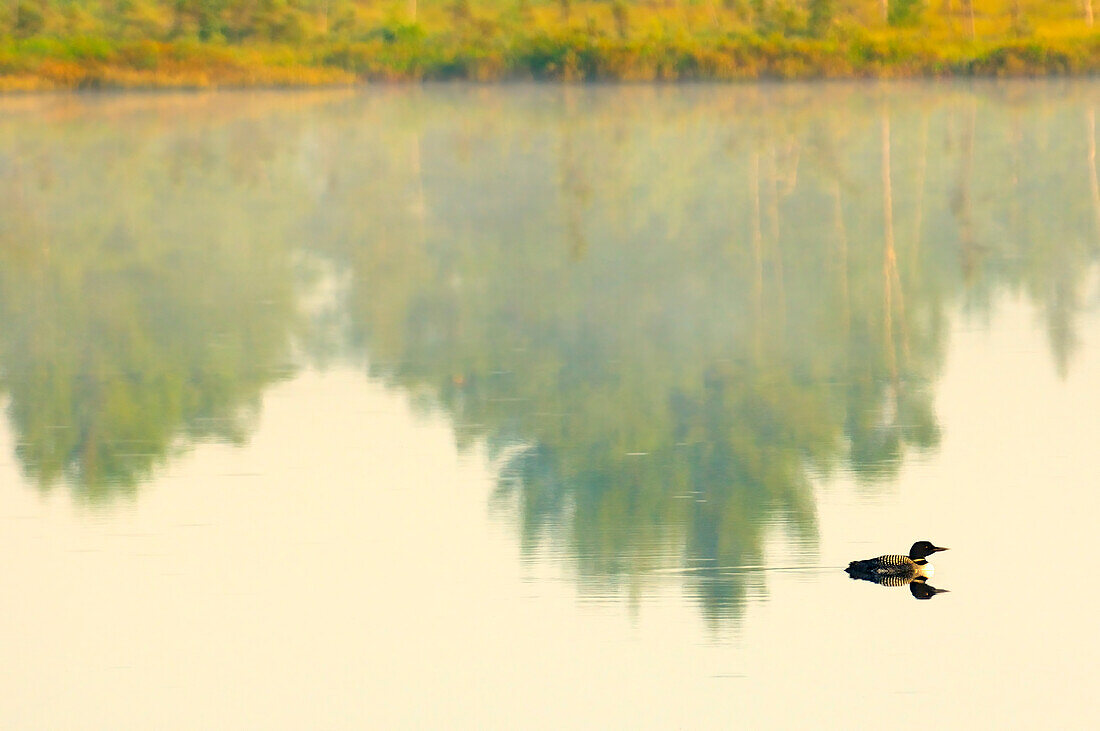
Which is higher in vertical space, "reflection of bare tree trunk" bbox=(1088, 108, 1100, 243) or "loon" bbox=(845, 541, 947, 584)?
"reflection of bare tree trunk" bbox=(1088, 108, 1100, 243)

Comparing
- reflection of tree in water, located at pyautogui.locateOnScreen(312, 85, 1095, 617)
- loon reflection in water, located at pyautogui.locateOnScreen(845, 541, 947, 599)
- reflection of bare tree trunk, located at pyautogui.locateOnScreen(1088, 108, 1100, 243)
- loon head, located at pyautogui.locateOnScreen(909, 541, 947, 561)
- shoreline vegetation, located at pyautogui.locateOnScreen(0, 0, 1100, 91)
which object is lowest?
loon reflection in water, located at pyautogui.locateOnScreen(845, 541, 947, 599)

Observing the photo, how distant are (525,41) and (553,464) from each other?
39.3 meters

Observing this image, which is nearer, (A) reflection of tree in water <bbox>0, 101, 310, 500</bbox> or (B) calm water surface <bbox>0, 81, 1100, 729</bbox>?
(B) calm water surface <bbox>0, 81, 1100, 729</bbox>

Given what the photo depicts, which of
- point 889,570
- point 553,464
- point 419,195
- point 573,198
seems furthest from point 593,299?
point 419,195

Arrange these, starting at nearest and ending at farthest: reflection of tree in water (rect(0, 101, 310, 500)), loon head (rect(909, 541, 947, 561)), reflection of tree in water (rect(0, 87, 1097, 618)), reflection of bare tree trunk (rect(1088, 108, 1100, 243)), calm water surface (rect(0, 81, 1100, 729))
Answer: calm water surface (rect(0, 81, 1100, 729)) < loon head (rect(909, 541, 947, 561)) < reflection of tree in water (rect(0, 87, 1097, 618)) < reflection of tree in water (rect(0, 101, 310, 500)) < reflection of bare tree trunk (rect(1088, 108, 1100, 243))

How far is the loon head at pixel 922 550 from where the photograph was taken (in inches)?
208

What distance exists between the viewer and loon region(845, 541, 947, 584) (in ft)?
17.4

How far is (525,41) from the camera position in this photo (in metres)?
45.0

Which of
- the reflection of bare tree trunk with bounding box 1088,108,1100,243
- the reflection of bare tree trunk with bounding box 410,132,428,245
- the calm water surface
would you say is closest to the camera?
the calm water surface

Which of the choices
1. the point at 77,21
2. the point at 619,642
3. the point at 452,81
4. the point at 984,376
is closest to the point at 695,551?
the point at 619,642

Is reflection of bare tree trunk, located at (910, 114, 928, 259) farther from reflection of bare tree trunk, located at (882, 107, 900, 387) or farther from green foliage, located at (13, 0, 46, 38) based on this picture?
green foliage, located at (13, 0, 46, 38)

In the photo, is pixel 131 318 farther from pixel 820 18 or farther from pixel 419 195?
pixel 820 18

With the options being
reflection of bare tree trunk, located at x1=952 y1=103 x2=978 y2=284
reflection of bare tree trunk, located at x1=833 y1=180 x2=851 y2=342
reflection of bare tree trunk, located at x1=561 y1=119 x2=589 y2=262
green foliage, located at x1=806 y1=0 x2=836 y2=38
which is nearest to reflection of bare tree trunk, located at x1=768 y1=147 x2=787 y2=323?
reflection of bare tree trunk, located at x1=833 y1=180 x2=851 y2=342

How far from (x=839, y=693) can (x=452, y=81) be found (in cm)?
4087
